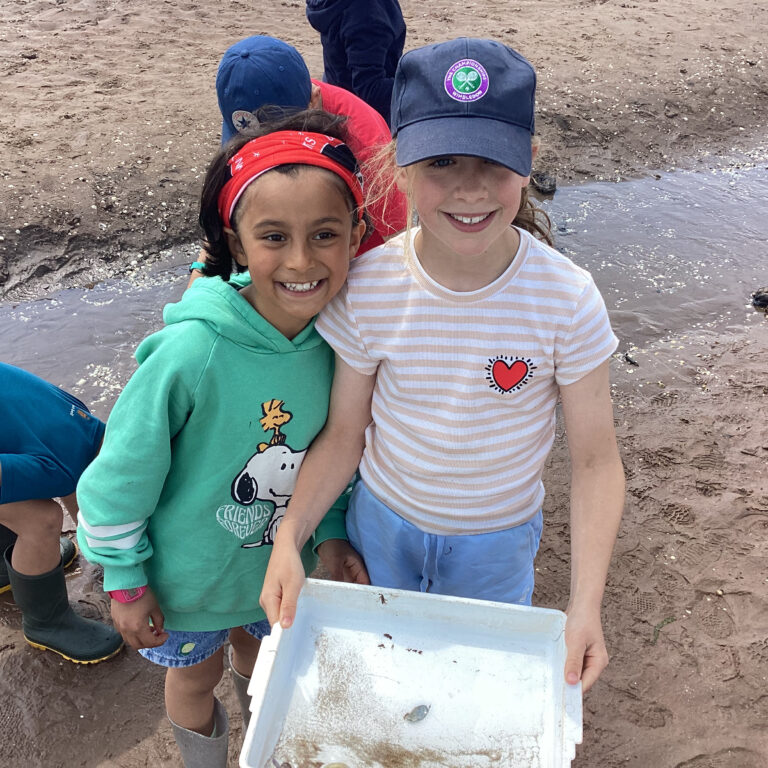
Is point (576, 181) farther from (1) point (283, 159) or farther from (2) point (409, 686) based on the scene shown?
(2) point (409, 686)

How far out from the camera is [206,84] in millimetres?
6742

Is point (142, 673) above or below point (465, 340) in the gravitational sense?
below

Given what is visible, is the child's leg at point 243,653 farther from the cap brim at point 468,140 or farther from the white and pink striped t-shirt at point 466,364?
the cap brim at point 468,140

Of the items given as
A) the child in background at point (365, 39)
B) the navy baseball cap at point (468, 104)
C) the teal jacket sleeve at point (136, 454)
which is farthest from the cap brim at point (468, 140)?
the child in background at point (365, 39)

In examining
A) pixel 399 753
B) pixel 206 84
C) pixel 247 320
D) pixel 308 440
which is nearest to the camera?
pixel 399 753

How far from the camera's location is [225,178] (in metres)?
1.46

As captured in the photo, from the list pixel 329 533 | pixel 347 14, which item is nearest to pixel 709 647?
pixel 329 533

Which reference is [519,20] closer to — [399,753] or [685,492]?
[685,492]

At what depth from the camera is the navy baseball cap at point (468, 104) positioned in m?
1.23

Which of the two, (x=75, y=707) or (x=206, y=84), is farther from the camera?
(x=206, y=84)

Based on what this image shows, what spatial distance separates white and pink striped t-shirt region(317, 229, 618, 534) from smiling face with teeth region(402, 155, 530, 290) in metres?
0.11

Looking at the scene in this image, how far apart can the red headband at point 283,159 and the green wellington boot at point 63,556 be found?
1.80 metres

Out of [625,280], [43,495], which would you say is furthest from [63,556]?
[625,280]

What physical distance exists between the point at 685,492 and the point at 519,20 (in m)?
8.00
